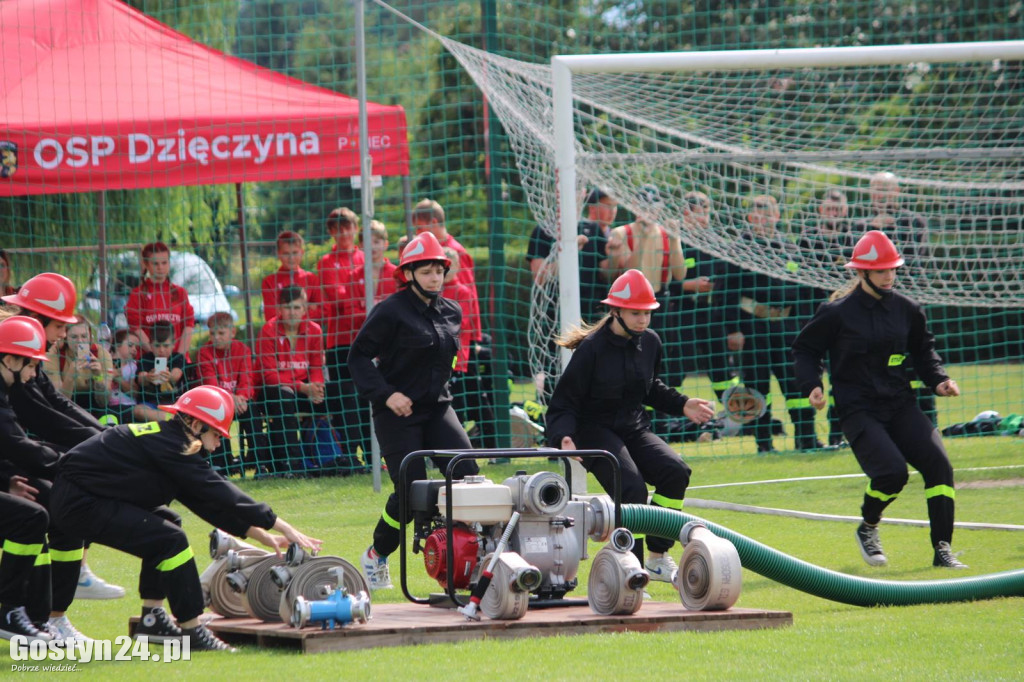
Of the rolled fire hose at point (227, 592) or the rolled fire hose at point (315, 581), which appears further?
the rolled fire hose at point (227, 592)

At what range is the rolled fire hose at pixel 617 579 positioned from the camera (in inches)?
249

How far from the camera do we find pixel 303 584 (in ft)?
20.6

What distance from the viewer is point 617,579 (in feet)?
20.8

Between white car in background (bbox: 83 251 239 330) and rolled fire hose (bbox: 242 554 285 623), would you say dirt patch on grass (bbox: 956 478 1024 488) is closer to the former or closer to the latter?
rolled fire hose (bbox: 242 554 285 623)

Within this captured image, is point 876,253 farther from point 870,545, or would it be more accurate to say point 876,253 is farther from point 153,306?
point 153,306

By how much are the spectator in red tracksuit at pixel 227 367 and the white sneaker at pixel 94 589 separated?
169 inches

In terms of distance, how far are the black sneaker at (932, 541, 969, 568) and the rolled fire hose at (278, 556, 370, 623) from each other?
3.40 m

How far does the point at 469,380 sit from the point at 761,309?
2887 millimetres

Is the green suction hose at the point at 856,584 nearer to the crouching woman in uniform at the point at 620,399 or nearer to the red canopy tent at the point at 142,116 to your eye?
the crouching woman in uniform at the point at 620,399

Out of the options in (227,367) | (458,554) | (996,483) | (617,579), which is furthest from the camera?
(227,367)

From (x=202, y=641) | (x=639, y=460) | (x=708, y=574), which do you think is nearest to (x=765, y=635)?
(x=708, y=574)

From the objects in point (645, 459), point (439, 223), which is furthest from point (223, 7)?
point (645, 459)

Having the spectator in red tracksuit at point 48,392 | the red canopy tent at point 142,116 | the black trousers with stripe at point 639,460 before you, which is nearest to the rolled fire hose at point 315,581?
the spectator in red tracksuit at point 48,392

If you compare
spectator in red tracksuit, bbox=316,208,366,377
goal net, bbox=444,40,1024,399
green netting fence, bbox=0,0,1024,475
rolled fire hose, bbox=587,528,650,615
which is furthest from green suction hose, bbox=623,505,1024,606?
spectator in red tracksuit, bbox=316,208,366,377
